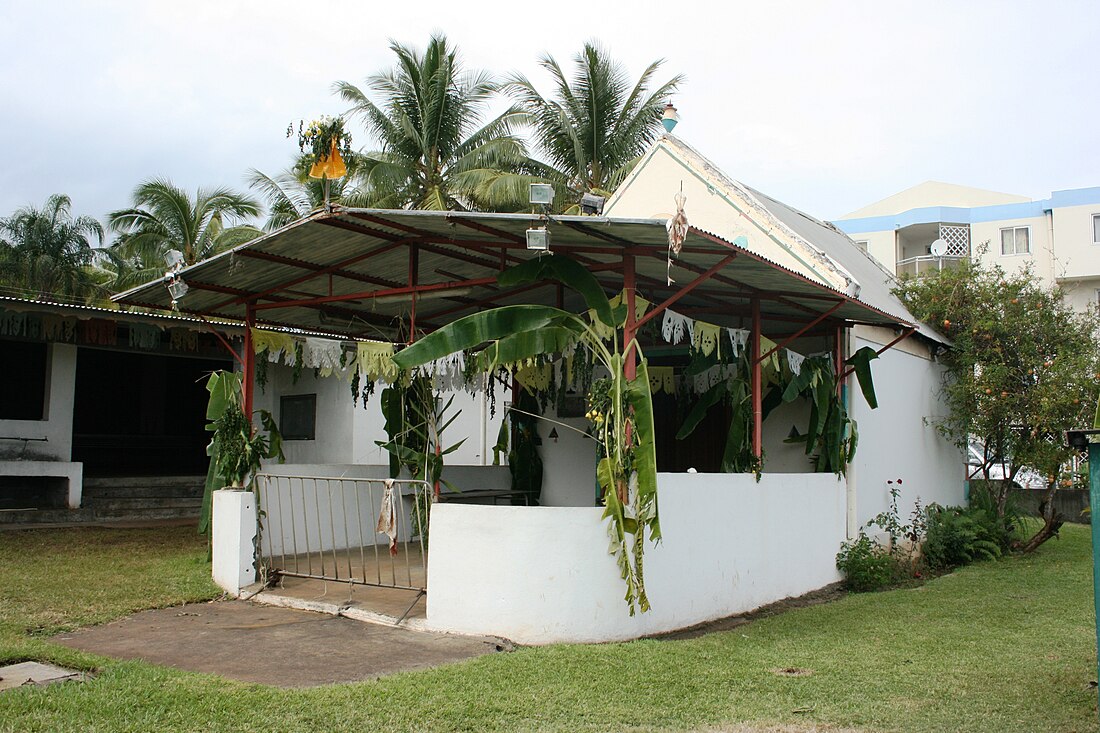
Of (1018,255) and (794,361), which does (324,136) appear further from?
(1018,255)

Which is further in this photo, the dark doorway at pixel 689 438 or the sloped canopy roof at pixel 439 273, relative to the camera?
the dark doorway at pixel 689 438

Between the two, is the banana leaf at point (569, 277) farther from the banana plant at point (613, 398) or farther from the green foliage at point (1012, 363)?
the green foliage at point (1012, 363)

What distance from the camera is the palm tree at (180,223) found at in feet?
84.1

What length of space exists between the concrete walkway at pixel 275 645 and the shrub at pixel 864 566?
5735mm

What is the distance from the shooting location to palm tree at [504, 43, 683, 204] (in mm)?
22969

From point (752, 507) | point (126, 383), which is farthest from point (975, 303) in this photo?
point (126, 383)

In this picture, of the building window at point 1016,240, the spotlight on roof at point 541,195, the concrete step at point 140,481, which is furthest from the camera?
the building window at point 1016,240

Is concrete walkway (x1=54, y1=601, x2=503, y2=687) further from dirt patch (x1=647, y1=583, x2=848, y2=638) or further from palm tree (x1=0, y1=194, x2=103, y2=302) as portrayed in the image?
palm tree (x1=0, y1=194, x2=103, y2=302)

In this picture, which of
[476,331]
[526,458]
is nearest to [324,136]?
[476,331]

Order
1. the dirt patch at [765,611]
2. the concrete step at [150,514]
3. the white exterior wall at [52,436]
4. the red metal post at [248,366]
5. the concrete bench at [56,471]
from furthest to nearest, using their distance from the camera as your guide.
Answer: the concrete step at [150,514]
the white exterior wall at [52,436]
the concrete bench at [56,471]
the red metal post at [248,366]
the dirt patch at [765,611]

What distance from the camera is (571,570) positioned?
712 centimetres

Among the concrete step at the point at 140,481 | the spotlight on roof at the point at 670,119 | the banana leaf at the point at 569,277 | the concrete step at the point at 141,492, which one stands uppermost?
the spotlight on roof at the point at 670,119

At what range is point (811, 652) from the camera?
23.1ft

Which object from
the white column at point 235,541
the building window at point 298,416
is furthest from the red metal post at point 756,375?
the building window at point 298,416
